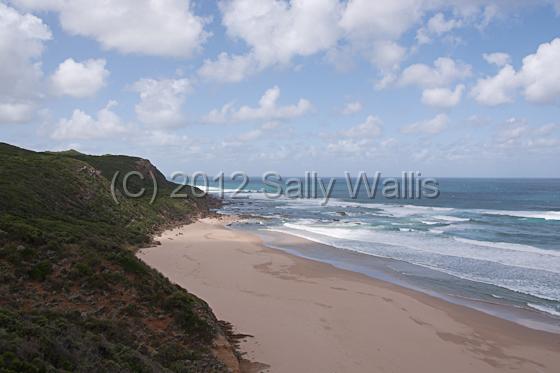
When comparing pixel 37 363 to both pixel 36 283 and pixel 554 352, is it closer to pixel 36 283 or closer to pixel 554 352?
pixel 36 283

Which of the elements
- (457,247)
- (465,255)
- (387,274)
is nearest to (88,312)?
(387,274)

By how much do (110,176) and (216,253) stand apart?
3060cm

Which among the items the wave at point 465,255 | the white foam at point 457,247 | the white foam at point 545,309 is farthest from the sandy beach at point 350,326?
the white foam at point 457,247

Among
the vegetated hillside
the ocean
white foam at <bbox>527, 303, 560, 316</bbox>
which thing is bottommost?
white foam at <bbox>527, 303, 560, 316</bbox>

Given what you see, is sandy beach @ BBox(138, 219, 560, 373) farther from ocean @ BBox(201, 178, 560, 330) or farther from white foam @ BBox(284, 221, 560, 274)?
white foam @ BBox(284, 221, 560, 274)

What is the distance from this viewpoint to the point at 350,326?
15.0 meters

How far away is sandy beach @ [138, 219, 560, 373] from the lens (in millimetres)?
12305

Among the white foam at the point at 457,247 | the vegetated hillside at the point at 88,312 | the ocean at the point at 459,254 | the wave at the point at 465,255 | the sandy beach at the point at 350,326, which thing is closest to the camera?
the vegetated hillside at the point at 88,312

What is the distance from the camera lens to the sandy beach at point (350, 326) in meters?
12.3

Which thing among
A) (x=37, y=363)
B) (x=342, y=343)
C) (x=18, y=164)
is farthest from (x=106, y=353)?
(x=18, y=164)

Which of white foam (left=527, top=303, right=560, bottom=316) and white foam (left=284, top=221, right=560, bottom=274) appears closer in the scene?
white foam (left=527, top=303, right=560, bottom=316)

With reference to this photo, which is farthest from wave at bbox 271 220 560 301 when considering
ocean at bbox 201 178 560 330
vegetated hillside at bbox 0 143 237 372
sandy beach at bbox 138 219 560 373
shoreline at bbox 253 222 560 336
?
vegetated hillside at bbox 0 143 237 372

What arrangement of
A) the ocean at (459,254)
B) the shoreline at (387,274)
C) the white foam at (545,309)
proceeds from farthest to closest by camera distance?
the ocean at (459,254) → the white foam at (545,309) → the shoreline at (387,274)

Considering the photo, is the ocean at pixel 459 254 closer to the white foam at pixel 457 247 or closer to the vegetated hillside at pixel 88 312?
the white foam at pixel 457 247
